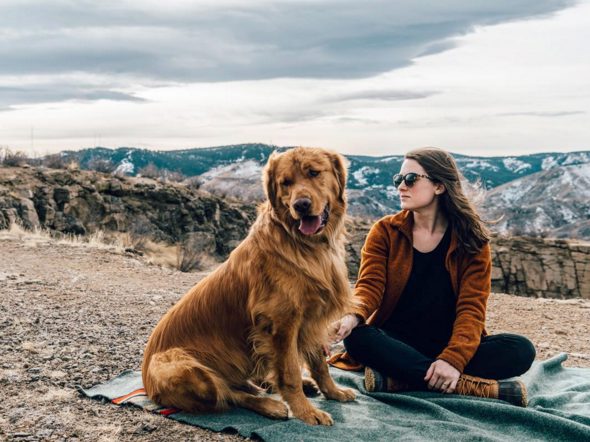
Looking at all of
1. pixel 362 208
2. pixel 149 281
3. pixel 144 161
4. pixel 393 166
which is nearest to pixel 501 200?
pixel 393 166

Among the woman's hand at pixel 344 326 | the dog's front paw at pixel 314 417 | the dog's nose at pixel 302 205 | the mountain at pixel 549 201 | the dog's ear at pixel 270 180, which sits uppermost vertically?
the dog's ear at pixel 270 180

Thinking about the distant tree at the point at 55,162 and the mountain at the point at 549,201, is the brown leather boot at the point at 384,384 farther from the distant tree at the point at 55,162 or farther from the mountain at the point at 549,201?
the mountain at the point at 549,201

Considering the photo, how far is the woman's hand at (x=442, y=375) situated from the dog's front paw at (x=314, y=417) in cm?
87

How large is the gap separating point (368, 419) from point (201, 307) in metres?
1.34

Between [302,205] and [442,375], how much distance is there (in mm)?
1597

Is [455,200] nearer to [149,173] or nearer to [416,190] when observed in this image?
[416,190]

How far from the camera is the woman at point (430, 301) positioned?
445 cm

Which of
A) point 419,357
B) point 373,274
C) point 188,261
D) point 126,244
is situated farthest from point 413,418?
point 126,244

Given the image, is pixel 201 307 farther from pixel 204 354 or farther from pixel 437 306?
pixel 437 306

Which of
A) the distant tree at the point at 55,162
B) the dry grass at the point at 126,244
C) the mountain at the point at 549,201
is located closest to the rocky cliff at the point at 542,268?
the dry grass at the point at 126,244

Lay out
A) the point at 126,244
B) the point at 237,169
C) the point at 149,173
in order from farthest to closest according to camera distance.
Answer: the point at 237,169
the point at 149,173
the point at 126,244

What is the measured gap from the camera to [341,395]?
14.5 ft

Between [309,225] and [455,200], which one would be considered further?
[455,200]

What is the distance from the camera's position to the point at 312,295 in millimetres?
3971
